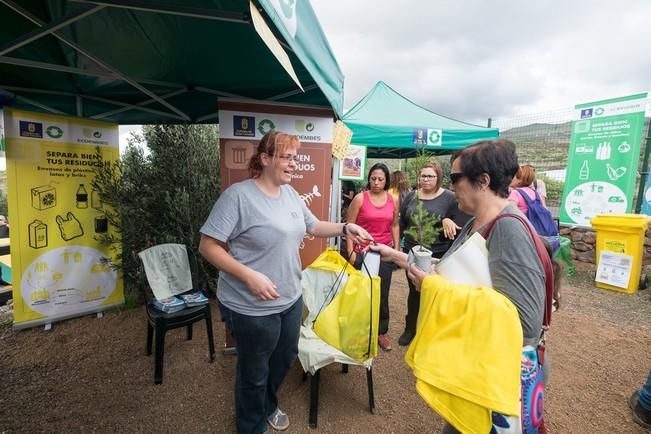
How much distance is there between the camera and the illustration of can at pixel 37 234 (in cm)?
303

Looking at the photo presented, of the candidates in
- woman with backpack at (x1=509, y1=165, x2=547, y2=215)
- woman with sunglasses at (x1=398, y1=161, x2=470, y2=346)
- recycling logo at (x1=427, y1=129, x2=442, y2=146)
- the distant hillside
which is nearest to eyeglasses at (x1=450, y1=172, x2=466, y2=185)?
woman with sunglasses at (x1=398, y1=161, x2=470, y2=346)

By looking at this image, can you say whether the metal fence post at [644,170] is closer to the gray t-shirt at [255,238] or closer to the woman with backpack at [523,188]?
the woman with backpack at [523,188]

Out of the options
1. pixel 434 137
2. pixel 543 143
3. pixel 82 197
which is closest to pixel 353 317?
pixel 82 197

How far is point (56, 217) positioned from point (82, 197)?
0.30 m

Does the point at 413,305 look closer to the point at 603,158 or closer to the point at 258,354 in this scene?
the point at 258,354

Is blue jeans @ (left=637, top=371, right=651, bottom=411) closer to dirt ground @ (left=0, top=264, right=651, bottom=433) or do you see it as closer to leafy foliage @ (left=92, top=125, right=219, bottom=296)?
dirt ground @ (left=0, top=264, right=651, bottom=433)

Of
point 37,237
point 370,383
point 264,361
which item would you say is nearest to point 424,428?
point 370,383

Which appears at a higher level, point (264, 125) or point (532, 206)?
point (264, 125)

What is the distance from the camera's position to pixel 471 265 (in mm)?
1034

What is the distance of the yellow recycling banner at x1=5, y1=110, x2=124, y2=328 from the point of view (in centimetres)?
292

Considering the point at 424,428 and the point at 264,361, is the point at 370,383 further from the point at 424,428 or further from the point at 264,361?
the point at 264,361

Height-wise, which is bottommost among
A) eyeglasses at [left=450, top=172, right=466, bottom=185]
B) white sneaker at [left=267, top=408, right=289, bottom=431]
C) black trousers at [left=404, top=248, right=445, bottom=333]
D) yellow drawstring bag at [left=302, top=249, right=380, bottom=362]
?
white sneaker at [left=267, top=408, right=289, bottom=431]

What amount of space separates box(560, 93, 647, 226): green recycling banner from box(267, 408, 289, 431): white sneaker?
19.7 ft

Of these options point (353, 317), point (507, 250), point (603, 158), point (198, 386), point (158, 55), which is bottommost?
point (198, 386)
